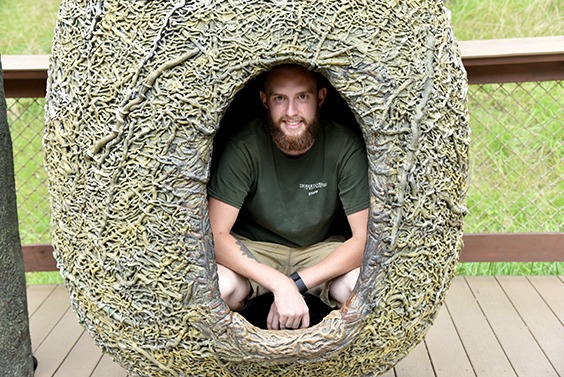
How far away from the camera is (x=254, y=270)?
7.64 feet

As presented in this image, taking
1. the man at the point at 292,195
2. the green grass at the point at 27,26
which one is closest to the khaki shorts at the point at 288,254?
the man at the point at 292,195

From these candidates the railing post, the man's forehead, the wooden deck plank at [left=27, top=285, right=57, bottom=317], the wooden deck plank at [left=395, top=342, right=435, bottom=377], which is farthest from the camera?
the wooden deck plank at [left=27, top=285, right=57, bottom=317]

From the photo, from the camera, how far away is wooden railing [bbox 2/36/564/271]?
3322mm

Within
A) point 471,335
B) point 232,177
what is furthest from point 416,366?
point 232,177

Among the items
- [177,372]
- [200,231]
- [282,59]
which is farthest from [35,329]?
[282,59]

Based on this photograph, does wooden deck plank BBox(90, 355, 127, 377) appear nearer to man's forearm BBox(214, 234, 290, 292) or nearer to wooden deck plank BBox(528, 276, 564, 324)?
man's forearm BBox(214, 234, 290, 292)

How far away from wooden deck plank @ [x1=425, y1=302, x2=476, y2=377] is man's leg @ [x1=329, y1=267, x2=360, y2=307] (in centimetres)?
74

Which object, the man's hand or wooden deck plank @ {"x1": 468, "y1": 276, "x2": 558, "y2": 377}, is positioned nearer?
the man's hand

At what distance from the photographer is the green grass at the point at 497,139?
4.16 metres

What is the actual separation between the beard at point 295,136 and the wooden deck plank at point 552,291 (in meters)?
1.68

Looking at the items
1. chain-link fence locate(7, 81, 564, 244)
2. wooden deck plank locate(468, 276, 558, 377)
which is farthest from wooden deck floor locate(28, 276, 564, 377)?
chain-link fence locate(7, 81, 564, 244)

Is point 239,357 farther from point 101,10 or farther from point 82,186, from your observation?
point 101,10

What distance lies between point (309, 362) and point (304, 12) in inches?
40.5

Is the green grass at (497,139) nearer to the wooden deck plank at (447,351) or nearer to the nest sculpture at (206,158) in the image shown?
the wooden deck plank at (447,351)
